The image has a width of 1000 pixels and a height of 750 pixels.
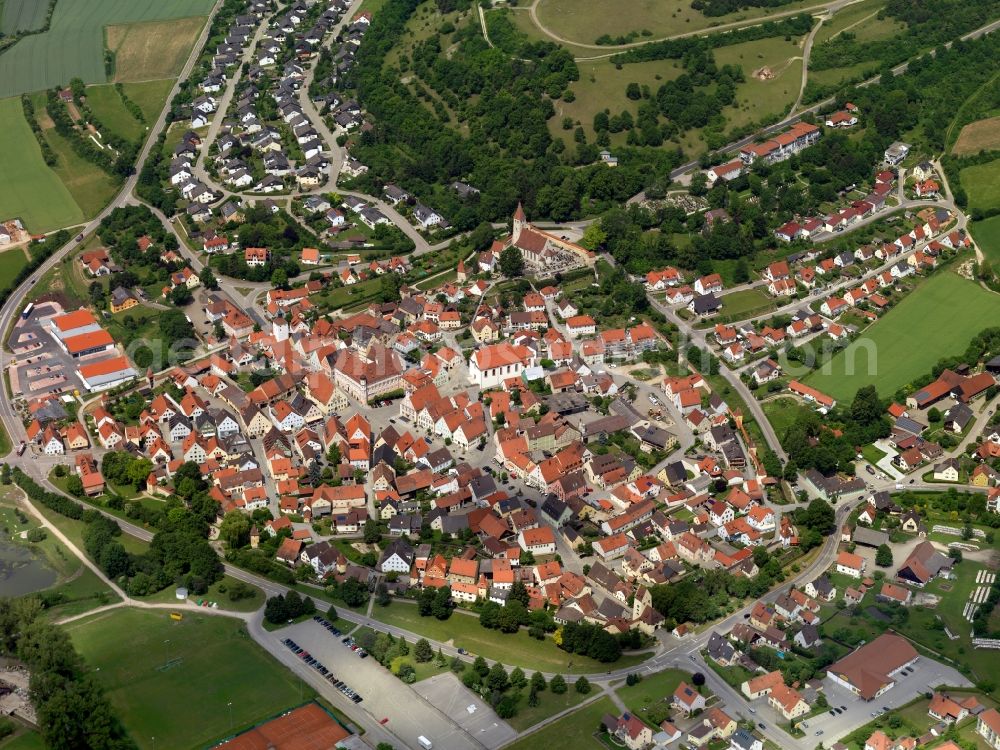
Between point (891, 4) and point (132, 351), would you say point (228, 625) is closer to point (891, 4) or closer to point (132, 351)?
point (132, 351)

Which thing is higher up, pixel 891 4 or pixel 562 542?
pixel 891 4

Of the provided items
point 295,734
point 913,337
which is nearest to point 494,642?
point 295,734

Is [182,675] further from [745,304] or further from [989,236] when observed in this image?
[989,236]

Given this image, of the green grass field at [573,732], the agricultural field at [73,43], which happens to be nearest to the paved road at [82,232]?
the agricultural field at [73,43]

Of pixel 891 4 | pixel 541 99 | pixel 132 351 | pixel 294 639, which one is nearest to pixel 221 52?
pixel 541 99

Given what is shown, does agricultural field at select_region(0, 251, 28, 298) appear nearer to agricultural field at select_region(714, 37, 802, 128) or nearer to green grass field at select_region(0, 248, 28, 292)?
green grass field at select_region(0, 248, 28, 292)

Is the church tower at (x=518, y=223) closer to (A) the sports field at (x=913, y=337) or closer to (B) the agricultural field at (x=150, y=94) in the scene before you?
(A) the sports field at (x=913, y=337)
